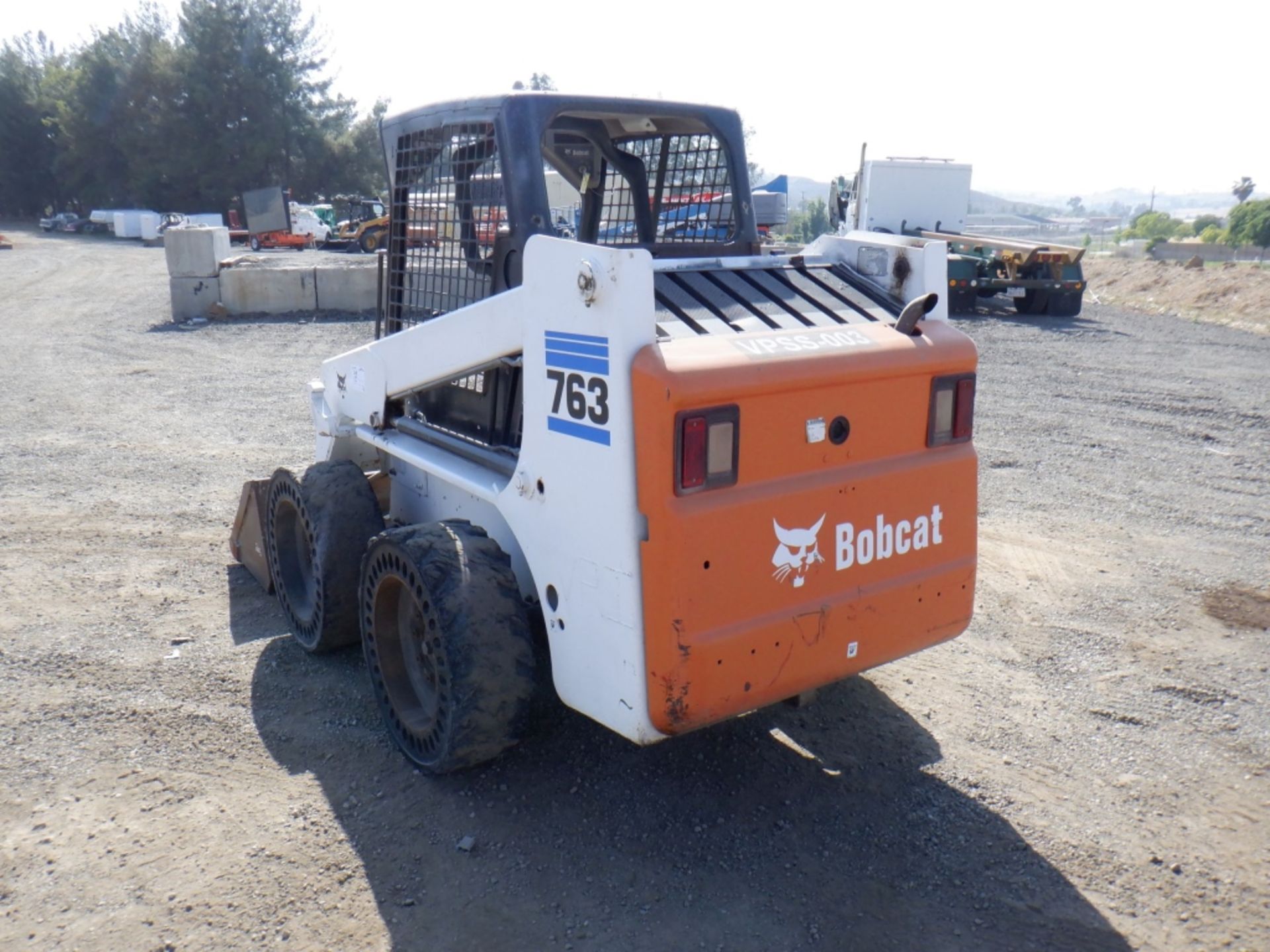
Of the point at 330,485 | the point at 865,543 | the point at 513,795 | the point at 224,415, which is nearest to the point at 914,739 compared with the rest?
the point at 865,543

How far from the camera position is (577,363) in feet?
10.2

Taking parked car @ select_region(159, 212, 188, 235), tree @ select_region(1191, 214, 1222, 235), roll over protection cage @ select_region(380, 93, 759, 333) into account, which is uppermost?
tree @ select_region(1191, 214, 1222, 235)

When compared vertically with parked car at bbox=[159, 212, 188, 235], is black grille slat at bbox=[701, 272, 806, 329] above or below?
below

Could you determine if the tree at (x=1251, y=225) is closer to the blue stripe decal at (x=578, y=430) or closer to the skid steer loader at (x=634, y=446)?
the skid steer loader at (x=634, y=446)

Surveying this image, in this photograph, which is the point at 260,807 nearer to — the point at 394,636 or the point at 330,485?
the point at 394,636

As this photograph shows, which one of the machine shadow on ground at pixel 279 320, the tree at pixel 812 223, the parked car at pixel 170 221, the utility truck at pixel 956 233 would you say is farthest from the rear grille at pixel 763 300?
the parked car at pixel 170 221

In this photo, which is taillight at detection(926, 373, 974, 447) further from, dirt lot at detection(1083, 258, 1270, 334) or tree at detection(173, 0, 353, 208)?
tree at detection(173, 0, 353, 208)

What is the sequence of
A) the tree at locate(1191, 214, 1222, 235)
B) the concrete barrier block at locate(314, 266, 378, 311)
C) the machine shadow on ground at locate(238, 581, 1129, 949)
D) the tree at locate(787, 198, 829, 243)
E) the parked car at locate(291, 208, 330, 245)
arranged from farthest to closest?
the tree at locate(1191, 214, 1222, 235) < the tree at locate(787, 198, 829, 243) < the parked car at locate(291, 208, 330, 245) < the concrete barrier block at locate(314, 266, 378, 311) < the machine shadow on ground at locate(238, 581, 1129, 949)

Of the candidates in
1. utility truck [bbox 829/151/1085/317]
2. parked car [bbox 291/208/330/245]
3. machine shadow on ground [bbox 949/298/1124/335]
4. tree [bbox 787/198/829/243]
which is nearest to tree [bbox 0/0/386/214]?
parked car [bbox 291/208/330/245]

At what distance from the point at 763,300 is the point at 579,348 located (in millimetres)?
872

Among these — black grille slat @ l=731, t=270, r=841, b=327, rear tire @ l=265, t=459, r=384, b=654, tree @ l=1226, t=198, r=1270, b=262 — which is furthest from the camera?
tree @ l=1226, t=198, r=1270, b=262

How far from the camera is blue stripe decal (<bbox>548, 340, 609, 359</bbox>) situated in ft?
9.89

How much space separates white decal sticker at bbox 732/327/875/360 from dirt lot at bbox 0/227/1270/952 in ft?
5.30

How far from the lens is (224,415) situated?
10.4 meters
